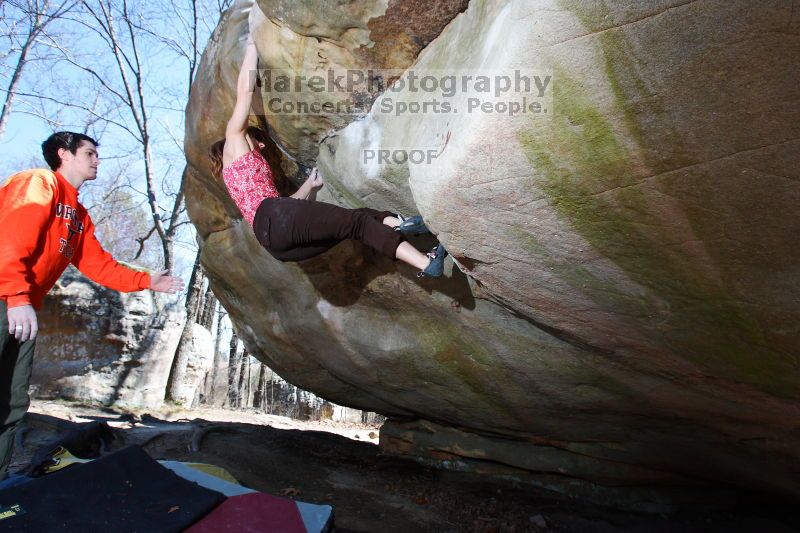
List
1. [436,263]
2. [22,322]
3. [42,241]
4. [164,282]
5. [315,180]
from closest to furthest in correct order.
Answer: [22,322], [436,263], [42,241], [164,282], [315,180]

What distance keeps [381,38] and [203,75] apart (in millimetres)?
2004

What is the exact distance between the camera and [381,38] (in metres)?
3.12

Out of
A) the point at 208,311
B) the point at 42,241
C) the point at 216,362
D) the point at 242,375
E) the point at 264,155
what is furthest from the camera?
the point at 242,375

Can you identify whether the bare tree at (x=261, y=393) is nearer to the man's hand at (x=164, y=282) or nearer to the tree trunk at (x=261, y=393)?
the tree trunk at (x=261, y=393)

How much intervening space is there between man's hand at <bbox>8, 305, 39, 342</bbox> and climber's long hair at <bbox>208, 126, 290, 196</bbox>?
1.63 meters

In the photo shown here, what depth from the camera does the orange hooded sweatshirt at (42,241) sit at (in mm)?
2812

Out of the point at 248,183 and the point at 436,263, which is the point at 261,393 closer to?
the point at 248,183

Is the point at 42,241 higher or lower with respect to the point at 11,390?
higher

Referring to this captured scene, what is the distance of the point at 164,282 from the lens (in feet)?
12.3

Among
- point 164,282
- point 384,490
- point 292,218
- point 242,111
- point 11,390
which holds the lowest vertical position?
point 384,490

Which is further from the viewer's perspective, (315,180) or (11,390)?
(315,180)

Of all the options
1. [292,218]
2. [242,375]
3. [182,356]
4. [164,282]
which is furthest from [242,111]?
[242,375]

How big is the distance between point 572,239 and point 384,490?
3.28m

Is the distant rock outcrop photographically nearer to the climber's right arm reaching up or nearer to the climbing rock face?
the climbing rock face
